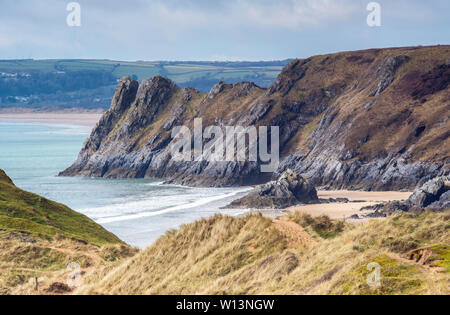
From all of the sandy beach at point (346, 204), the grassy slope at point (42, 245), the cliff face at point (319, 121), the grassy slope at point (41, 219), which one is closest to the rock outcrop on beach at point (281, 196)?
the sandy beach at point (346, 204)

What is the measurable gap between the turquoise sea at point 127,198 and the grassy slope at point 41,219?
985 cm

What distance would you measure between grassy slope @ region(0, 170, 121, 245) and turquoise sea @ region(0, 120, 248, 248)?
9.85 metres

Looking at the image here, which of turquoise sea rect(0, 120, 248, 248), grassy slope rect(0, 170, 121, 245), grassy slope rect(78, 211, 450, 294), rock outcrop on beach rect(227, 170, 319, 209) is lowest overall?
turquoise sea rect(0, 120, 248, 248)

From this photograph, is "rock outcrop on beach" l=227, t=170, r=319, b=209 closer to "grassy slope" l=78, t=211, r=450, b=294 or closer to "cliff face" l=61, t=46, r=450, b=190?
"cliff face" l=61, t=46, r=450, b=190

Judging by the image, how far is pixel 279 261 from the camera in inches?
912

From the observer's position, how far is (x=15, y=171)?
433 ft

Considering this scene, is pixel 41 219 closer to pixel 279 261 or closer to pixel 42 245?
pixel 42 245

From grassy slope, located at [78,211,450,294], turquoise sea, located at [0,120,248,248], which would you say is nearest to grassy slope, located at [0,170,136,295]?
grassy slope, located at [78,211,450,294]

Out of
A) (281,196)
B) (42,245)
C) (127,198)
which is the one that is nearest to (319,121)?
(281,196)

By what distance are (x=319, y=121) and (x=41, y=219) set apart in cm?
8707

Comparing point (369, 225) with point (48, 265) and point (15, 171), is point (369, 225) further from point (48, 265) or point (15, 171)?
point (15, 171)

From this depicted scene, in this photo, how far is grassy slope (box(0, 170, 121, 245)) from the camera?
3909cm

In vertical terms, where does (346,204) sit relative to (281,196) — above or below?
below
